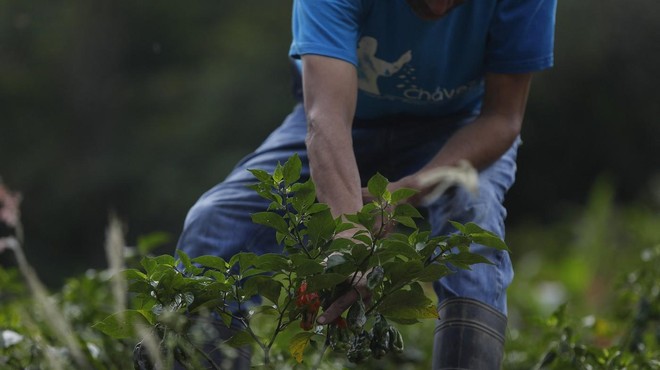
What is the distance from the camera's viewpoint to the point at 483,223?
2.93 m

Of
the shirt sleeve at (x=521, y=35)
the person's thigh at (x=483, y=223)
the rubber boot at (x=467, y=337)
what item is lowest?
the rubber boot at (x=467, y=337)

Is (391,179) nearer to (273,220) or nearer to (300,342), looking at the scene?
(300,342)

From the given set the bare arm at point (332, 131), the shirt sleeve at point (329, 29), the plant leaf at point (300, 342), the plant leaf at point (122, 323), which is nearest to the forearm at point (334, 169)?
the bare arm at point (332, 131)

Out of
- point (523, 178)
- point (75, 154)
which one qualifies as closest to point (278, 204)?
point (523, 178)

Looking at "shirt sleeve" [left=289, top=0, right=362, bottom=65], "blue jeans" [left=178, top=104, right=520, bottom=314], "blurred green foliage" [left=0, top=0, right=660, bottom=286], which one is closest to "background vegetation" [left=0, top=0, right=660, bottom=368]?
"blurred green foliage" [left=0, top=0, right=660, bottom=286]

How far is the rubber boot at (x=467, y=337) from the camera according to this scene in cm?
278

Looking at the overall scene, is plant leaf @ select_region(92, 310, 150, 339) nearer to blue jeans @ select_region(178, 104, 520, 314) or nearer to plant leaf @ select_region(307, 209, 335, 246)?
plant leaf @ select_region(307, 209, 335, 246)

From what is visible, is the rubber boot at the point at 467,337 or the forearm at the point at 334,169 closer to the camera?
the forearm at the point at 334,169

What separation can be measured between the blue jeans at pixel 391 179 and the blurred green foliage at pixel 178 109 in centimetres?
720

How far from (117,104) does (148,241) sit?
35.7ft

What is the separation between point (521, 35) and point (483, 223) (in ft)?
1.54

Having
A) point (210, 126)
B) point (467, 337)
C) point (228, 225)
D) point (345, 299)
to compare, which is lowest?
point (210, 126)

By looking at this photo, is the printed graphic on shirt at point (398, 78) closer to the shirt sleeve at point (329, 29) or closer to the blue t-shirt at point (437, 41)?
the blue t-shirt at point (437, 41)

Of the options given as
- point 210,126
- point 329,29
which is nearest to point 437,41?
point 329,29
